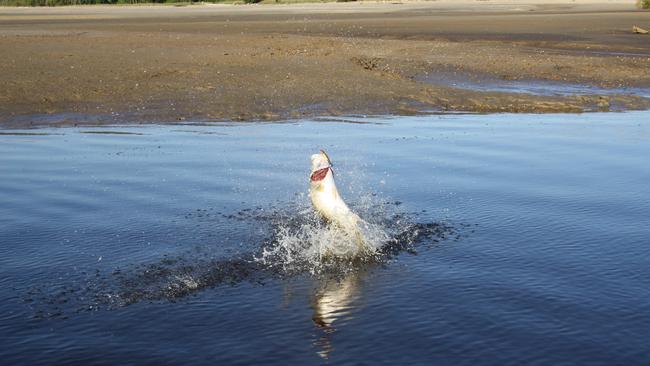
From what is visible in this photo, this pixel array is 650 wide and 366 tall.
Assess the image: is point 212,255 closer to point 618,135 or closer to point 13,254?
point 13,254

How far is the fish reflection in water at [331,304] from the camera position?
6.57 metres

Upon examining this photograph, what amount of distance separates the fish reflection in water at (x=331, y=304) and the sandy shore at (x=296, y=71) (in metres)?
10.1

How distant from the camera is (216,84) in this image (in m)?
21.1

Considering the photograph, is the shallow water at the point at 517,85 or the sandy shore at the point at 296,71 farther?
the shallow water at the point at 517,85

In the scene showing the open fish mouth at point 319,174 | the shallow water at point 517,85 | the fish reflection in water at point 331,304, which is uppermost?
the open fish mouth at point 319,174

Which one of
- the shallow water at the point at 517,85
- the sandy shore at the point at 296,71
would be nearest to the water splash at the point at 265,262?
the sandy shore at the point at 296,71

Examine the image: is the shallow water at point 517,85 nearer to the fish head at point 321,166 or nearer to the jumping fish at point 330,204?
the jumping fish at point 330,204

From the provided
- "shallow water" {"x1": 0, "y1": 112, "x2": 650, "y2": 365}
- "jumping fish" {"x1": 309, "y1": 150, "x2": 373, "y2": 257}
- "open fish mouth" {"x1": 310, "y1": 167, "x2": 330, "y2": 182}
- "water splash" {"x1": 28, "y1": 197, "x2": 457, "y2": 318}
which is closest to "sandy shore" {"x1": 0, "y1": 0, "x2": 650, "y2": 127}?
"shallow water" {"x1": 0, "y1": 112, "x2": 650, "y2": 365}

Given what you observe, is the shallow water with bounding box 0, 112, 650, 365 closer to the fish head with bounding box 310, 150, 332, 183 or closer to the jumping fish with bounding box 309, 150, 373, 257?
the jumping fish with bounding box 309, 150, 373, 257

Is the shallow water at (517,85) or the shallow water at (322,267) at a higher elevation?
the shallow water at (517,85)

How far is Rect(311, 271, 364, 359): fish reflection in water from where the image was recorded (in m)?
6.57

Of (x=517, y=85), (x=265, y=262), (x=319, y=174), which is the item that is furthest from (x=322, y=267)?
(x=517, y=85)

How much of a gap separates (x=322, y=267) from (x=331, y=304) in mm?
1050

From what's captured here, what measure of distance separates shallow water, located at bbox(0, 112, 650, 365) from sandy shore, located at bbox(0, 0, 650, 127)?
416 cm
